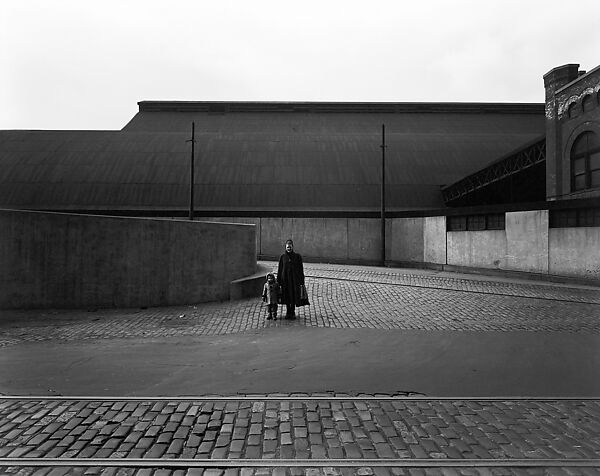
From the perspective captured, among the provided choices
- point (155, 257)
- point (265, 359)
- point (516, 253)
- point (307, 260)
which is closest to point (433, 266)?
point (516, 253)

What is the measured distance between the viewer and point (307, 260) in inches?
961

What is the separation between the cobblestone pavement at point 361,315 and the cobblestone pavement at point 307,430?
11.1 ft

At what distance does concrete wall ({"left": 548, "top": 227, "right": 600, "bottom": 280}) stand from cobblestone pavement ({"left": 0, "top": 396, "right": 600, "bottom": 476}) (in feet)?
38.3

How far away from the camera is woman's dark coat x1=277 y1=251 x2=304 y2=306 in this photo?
8547 mm

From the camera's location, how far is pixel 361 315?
9234mm

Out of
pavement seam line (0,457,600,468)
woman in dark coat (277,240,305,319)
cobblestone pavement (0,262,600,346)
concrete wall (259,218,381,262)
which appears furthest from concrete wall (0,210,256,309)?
concrete wall (259,218,381,262)

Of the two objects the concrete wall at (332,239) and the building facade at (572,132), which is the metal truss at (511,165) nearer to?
the building facade at (572,132)

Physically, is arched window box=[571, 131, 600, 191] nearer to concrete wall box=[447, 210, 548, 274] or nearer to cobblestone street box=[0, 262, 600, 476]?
concrete wall box=[447, 210, 548, 274]

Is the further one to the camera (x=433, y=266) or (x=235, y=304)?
(x=433, y=266)

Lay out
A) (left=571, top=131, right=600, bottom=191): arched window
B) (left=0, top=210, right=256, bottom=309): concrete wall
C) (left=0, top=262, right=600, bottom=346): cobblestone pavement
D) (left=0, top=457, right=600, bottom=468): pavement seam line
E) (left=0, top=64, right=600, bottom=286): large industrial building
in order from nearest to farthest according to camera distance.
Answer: (left=0, top=457, right=600, bottom=468): pavement seam line, (left=0, top=262, right=600, bottom=346): cobblestone pavement, (left=0, top=210, right=256, bottom=309): concrete wall, (left=0, top=64, right=600, bottom=286): large industrial building, (left=571, top=131, right=600, bottom=191): arched window

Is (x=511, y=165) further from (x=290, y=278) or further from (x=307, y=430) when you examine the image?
(x=307, y=430)

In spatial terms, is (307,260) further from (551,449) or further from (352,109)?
(352,109)

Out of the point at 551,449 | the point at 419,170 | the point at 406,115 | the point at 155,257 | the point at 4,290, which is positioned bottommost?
the point at 551,449

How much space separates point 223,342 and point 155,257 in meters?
4.57
